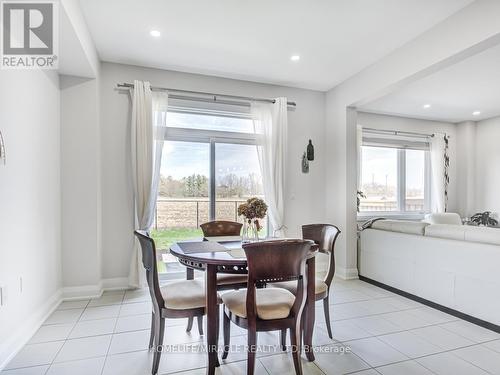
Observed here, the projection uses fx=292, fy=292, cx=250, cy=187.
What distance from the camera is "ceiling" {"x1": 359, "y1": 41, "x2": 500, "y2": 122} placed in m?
3.61

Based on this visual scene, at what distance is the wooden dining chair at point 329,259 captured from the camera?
2381mm

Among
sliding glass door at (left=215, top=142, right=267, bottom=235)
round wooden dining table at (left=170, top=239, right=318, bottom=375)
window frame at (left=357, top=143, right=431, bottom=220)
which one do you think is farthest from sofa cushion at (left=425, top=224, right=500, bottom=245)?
window frame at (left=357, top=143, right=431, bottom=220)

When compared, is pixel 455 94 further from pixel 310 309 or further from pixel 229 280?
pixel 229 280

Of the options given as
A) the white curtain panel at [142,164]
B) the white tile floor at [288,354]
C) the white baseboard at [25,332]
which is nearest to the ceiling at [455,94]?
the white tile floor at [288,354]

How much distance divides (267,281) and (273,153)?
2.67 meters

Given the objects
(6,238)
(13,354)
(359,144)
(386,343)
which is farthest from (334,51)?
(13,354)

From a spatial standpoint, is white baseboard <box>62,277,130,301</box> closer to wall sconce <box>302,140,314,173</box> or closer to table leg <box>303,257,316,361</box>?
table leg <box>303,257,316,361</box>

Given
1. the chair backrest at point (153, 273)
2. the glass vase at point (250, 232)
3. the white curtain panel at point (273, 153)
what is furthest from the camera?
the white curtain panel at point (273, 153)

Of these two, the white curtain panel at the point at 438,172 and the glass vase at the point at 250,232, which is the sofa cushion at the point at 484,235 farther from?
the white curtain panel at the point at 438,172

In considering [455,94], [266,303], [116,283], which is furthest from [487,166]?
[116,283]

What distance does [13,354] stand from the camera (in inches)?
85.5

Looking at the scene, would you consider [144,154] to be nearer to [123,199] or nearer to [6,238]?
[123,199]

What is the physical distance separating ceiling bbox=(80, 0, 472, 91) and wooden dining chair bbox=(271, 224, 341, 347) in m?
1.96

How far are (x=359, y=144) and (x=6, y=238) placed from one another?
5.05 metres
